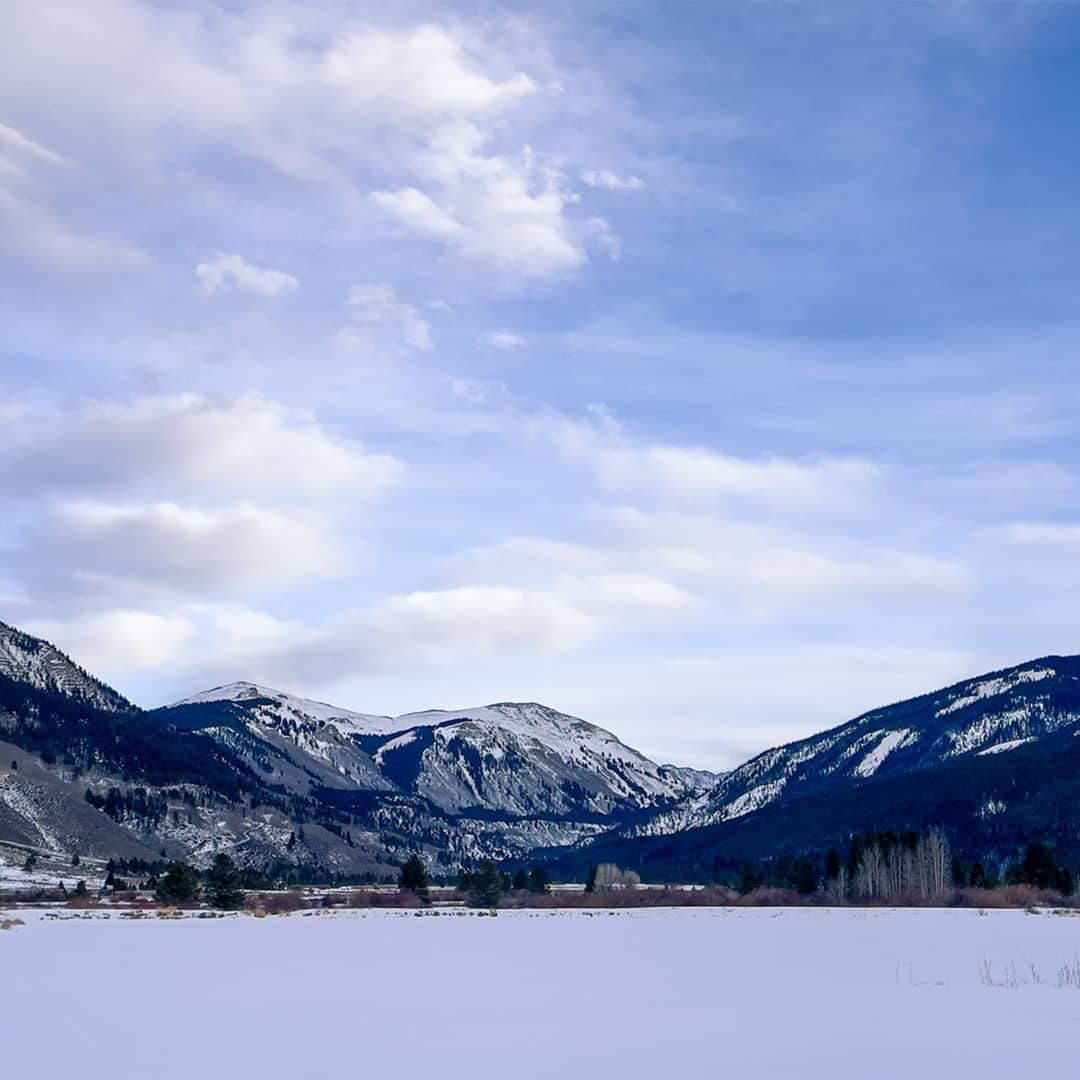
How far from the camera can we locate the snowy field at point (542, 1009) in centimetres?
1791

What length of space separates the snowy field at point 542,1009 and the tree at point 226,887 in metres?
55.3

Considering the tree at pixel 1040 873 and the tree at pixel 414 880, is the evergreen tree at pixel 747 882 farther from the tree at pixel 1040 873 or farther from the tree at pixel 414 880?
the tree at pixel 414 880

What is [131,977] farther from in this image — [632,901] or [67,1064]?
[632,901]

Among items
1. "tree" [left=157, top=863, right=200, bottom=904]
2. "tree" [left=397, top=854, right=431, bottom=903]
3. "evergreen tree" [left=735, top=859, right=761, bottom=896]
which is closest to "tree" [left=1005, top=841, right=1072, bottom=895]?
"evergreen tree" [left=735, top=859, right=761, bottom=896]

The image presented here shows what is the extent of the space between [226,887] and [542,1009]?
276 feet

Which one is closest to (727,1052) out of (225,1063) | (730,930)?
(225,1063)

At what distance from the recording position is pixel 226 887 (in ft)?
336

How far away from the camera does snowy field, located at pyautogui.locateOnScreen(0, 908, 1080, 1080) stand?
58.7 ft

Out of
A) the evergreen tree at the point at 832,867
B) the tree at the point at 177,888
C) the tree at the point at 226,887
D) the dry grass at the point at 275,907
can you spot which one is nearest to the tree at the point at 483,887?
the dry grass at the point at 275,907

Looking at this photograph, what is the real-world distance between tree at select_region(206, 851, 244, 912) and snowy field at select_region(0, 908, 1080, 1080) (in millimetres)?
55251

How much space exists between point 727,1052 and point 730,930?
45.0 meters

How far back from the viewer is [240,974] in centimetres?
3406

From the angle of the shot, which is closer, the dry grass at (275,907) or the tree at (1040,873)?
the dry grass at (275,907)

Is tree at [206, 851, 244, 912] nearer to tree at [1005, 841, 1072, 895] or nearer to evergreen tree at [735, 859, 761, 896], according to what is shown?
evergreen tree at [735, 859, 761, 896]
